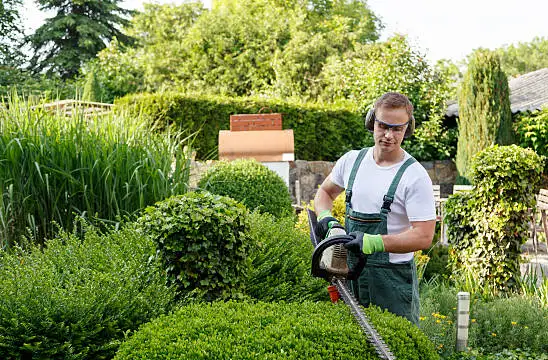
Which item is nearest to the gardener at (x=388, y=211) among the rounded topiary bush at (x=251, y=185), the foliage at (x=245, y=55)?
the rounded topiary bush at (x=251, y=185)

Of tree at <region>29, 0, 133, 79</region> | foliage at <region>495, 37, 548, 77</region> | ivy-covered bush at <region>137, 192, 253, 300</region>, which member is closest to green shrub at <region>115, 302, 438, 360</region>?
ivy-covered bush at <region>137, 192, 253, 300</region>

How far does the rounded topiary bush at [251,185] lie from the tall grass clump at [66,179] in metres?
1.75

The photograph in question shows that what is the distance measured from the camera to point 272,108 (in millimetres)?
13500

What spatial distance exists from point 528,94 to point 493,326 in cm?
1302

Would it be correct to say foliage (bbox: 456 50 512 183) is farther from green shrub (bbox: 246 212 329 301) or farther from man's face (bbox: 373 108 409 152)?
man's face (bbox: 373 108 409 152)

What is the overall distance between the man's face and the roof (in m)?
12.4

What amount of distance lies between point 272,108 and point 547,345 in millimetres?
9395

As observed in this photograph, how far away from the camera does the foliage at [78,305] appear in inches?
112

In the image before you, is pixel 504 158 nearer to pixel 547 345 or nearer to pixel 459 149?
Answer: pixel 547 345

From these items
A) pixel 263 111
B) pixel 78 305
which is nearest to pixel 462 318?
pixel 78 305

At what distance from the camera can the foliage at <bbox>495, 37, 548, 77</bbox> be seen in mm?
55938

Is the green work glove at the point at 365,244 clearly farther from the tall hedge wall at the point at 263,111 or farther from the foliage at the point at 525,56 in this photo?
the foliage at the point at 525,56

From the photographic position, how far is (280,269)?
4.14 meters

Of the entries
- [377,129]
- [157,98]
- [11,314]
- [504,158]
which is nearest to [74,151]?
[11,314]
